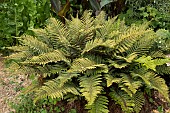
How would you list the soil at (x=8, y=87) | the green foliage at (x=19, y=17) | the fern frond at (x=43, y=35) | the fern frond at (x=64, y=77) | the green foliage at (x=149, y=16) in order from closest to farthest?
the fern frond at (x=64, y=77)
the fern frond at (x=43, y=35)
the soil at (x=8, y=87)
the green foliage at (x=19, y=17)
the green foliage at (x=149, y=16)

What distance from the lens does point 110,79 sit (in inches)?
121

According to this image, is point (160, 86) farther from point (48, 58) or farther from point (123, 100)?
point (48, 58)

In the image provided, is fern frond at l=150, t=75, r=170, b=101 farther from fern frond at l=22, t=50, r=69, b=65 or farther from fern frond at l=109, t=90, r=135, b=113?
fern frond at l=22, t=50, r=69, b=65

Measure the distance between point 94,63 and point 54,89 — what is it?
46cm

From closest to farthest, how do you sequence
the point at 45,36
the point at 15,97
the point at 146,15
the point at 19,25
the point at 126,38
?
1. the point at 126,38
2. the point at 45,36
3. the point at 15,97
4. the point at 19,25
5. the point at 146,15

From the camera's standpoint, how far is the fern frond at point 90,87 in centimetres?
290

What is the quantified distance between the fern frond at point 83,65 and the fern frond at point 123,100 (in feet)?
0.92

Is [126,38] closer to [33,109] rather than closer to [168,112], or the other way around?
[168,112]

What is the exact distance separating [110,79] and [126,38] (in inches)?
20.3

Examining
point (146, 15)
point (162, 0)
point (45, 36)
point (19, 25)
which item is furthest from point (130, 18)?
point (45, 36)

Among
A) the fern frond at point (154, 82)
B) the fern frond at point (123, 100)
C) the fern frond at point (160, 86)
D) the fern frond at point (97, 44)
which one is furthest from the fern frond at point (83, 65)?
the fern frond at point (160, 86)

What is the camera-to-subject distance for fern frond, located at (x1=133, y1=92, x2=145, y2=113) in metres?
3.14

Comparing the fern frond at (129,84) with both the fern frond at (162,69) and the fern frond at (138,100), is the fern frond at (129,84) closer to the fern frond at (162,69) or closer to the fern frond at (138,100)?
the fern frond at (138,100)

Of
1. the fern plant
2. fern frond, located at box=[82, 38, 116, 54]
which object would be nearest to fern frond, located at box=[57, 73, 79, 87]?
the fern plant
